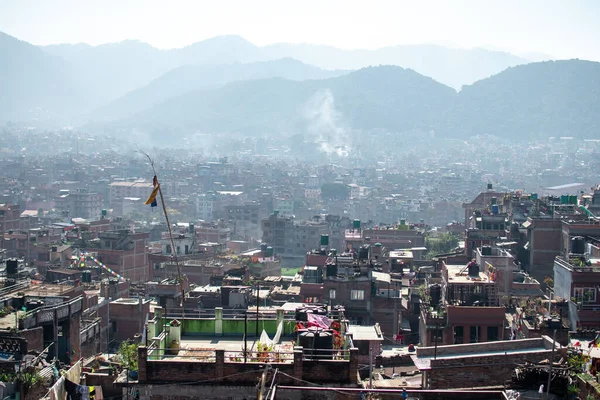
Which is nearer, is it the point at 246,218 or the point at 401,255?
the point at 401,255

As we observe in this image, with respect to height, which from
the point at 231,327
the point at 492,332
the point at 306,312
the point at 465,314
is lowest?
the point at 492,332

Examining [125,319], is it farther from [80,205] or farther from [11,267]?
[80,205]

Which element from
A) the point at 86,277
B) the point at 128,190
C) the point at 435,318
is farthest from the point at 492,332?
the point at 128,190

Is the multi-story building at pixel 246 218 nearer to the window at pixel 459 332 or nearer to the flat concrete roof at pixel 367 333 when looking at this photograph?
the flat concrete roof at pixel 367 333

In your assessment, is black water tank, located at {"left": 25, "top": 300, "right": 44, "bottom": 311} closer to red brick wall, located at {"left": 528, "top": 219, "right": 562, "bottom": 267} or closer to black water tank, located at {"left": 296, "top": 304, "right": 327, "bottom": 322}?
black water tank, located at {"left": 296, "top": 304, "right": 327, "bottom": 322}

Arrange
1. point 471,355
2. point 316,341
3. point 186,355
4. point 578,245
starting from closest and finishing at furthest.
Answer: point 186,355, point 316,341, point 471,355, point 578,245

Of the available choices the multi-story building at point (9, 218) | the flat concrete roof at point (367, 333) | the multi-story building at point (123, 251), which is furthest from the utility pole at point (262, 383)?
the multi-story building at point (9, 218)

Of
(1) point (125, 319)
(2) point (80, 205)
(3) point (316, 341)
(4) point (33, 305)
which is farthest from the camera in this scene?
(2) point (80, 205)
